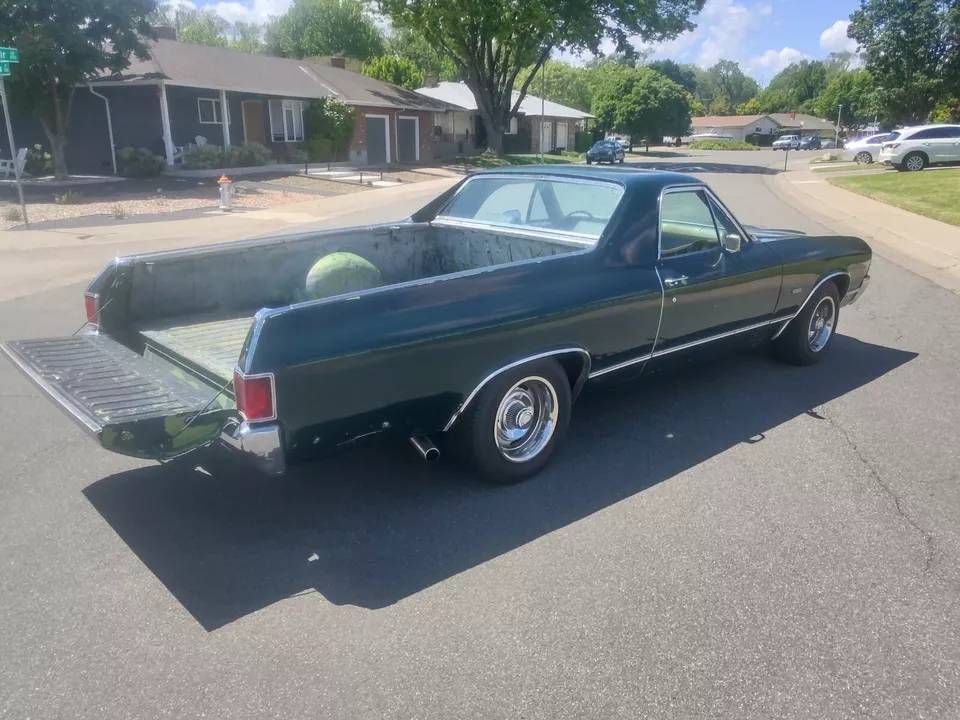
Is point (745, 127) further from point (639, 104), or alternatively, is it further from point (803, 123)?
point (639, 104)

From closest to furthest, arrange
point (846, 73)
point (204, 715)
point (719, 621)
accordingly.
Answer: point (204, 715) → point (719, 621) → point (846, 73)

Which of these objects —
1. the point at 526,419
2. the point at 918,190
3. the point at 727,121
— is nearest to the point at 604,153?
the point at 918,190

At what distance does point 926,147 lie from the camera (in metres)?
30.0

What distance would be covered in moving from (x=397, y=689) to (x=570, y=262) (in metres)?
2.49

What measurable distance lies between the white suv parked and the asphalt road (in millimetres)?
29107

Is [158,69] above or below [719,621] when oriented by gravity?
above

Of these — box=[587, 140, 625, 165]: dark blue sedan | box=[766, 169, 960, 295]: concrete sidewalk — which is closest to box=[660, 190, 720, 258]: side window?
box=[766, 169, 960, 295]: concrete sidewalk

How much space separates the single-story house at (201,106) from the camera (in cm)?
2653

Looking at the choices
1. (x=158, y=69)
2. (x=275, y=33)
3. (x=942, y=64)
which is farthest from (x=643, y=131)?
(x=158, y=69)

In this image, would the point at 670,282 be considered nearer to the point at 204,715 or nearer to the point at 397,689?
the point at 397,689

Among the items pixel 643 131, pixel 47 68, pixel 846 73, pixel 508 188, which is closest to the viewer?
pixel 508 188

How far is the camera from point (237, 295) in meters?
5.24

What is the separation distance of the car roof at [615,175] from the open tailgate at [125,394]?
8.97ft

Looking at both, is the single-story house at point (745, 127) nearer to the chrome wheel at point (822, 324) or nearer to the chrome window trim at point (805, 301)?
the chrome wheel at point (822, 324)
